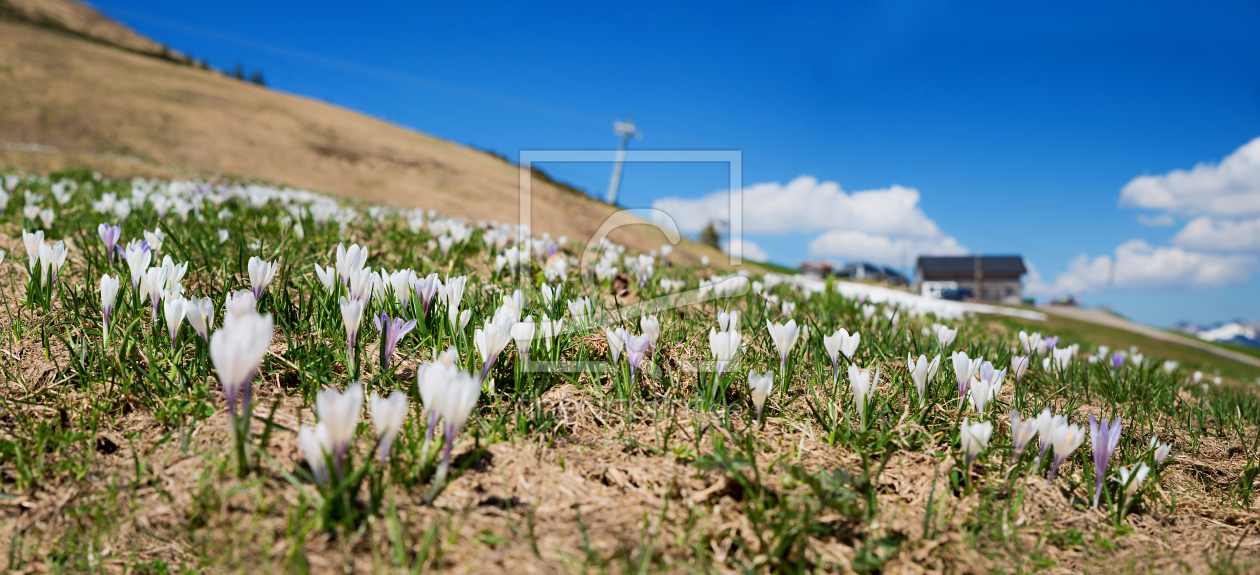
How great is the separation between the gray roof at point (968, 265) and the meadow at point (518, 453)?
90.7 metres

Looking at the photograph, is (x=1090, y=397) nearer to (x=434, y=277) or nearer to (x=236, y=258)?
(x=434, y=277)

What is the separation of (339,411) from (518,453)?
739 millimetres

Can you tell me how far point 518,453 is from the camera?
6.86 ft

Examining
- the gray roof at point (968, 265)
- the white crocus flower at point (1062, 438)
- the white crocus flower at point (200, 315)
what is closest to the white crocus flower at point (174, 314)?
the white crocus flower at point (200, 315)

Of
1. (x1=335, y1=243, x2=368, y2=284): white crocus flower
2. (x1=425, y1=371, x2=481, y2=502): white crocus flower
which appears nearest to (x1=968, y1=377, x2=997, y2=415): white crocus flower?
(x1=425, y1=371, x2=481, y2=502): white crocus flower

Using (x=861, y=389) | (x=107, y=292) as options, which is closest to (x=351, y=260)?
(x=107, y=292)

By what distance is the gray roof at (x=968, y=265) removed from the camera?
81250 millimetres

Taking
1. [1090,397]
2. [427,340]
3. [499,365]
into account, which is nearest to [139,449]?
[427,340]

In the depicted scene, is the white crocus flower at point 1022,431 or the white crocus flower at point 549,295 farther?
the white crocus flower at point 549,295

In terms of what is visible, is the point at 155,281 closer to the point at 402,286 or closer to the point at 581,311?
the point at 402,286

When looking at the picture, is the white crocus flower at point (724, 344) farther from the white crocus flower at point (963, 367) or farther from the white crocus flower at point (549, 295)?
the white crocus flower at point (549, 295)

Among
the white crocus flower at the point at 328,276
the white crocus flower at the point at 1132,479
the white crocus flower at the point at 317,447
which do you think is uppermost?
the white crocus flower at the point at 328,276

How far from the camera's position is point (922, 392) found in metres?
2.42

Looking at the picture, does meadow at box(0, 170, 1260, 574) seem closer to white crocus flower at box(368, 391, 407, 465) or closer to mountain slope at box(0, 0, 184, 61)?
white crocus flower at box(368, 391, 407, 465)
